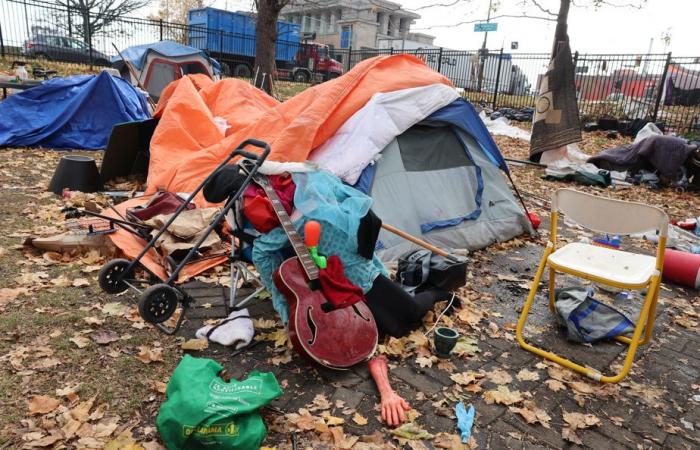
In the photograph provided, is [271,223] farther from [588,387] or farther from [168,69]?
[168,69]

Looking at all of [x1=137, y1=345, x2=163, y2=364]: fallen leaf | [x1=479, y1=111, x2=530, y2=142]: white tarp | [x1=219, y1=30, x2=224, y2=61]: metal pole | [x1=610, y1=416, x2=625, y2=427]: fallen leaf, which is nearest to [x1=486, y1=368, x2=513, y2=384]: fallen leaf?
[x1=610, y1=416, x2=625, y2=427]: fallen leaf

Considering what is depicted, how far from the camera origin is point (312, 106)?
4.66 meters

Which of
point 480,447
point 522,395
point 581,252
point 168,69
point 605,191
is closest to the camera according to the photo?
point 480,447

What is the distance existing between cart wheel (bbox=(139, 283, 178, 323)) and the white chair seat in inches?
99.3

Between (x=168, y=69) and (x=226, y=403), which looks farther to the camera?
(x=168, y=69)

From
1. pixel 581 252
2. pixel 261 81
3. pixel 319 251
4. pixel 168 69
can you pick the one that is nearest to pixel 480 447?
pixel 319 251

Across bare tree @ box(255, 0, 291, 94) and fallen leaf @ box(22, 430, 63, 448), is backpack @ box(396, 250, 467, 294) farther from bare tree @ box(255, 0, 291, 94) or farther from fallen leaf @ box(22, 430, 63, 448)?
bare tree @ box(255, 0, 291, 94)

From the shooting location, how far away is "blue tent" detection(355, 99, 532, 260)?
14.6ft

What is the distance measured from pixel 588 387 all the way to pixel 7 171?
779cm

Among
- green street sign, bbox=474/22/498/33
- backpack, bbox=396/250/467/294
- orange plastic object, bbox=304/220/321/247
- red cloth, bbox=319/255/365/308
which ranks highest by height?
green street sign, bbox=474/22/498/33

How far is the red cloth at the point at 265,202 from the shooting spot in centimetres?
313

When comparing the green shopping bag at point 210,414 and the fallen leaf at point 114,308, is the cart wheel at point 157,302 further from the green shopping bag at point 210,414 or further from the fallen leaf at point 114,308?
the fallen leaf at point 114,308

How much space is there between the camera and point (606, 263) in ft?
10.8

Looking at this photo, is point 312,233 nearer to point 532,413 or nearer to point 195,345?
point 195,345
